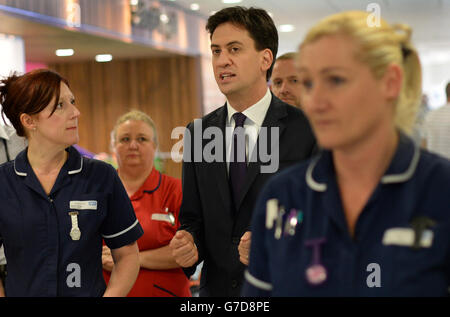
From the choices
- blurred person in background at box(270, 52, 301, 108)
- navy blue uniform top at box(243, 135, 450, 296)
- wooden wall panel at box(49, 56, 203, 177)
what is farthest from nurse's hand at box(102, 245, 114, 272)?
wooden wall panel at box(49, 56, 203, 177)

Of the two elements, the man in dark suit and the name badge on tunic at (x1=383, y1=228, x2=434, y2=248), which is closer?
the name badge on tunic at (x1=383, y1=228, x2=434, y2=248)

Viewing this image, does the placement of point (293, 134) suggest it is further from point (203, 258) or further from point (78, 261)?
point (78, 261)

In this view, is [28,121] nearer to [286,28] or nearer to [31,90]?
[31,90]

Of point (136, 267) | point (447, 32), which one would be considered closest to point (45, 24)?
point (136, 267)

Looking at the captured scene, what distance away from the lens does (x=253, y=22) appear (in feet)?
7.23

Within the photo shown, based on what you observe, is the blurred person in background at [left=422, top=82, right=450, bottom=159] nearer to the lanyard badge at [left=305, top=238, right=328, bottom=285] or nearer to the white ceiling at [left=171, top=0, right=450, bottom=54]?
the lanyard badge at [left=305, top=238, right=328, bottom=285]

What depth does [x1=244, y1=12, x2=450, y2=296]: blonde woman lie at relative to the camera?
1.11 m

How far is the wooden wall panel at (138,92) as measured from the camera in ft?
37.0

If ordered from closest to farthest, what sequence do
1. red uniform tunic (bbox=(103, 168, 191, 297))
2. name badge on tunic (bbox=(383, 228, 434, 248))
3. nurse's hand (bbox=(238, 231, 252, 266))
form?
name badge on tunic (bbox=(383, 228, 434, 248))
nurse's hand (bbox=(238, 231, 252, 266))
red uniform tunic (bbox=(103, 168, 191, 297))

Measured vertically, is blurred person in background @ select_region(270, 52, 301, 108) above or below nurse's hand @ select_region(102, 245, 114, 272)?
above

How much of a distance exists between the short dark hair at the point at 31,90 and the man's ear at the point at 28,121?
15 millimetres

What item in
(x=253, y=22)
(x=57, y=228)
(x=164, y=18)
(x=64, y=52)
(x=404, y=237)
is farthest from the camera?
(x=164, y=18)

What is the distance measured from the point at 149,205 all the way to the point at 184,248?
4.18 ft

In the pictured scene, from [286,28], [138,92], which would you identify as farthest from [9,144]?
[286,28]
